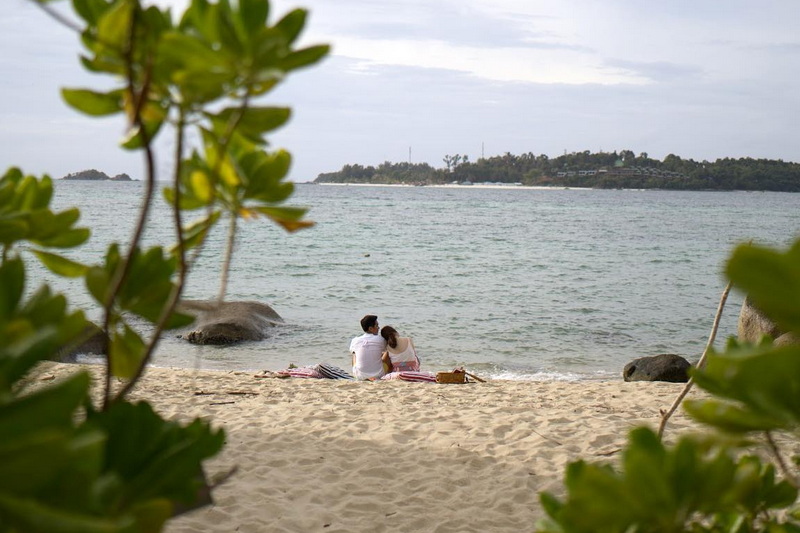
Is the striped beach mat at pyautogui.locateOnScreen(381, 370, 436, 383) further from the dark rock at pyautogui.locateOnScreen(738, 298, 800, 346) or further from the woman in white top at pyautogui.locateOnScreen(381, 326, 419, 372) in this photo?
the dark rock at pyautogui.locateOnScreen(738, 298, 800, 346)

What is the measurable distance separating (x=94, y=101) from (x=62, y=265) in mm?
248

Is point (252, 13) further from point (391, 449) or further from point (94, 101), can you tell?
point (391, 449)

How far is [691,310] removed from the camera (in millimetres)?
16750

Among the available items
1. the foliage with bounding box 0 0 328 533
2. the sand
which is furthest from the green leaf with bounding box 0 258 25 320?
the sand

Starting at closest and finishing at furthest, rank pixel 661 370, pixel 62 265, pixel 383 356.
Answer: pixel 62 265 → pixel 383 356 → pixel 661 370

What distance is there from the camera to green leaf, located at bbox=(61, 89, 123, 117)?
0.67 metres

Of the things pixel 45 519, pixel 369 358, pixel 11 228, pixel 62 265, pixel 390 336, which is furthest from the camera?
pixel 390 336

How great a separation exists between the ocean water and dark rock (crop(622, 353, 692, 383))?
1.16 metres

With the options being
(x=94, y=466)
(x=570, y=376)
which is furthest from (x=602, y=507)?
(x=570, y=376)

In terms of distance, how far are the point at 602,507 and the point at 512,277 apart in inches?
868

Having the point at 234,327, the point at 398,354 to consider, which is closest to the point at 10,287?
the point at 398,354

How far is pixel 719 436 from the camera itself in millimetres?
540

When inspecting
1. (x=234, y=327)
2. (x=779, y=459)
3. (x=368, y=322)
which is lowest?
(x=234, y=327)

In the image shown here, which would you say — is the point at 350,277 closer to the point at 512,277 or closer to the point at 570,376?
the point at 512,277
